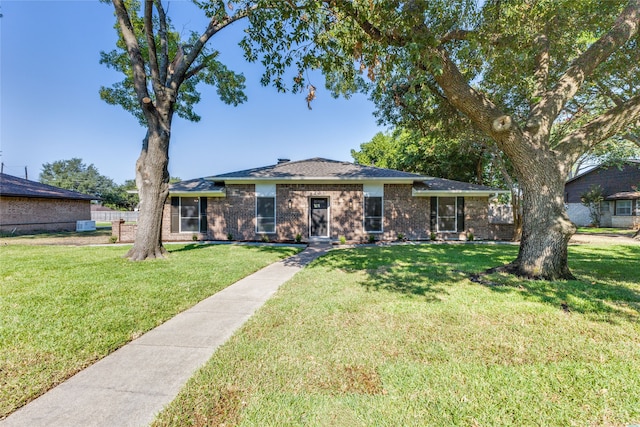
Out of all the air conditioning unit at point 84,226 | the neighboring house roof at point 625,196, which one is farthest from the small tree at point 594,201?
the air conditioning unit at point 84,226

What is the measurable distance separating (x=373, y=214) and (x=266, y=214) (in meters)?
5.30

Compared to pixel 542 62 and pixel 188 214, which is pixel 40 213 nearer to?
pixel 188 214

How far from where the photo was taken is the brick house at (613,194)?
74.7 ft

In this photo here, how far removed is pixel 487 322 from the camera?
3.70 m

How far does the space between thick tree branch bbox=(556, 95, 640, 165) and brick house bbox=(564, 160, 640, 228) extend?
20349 mm

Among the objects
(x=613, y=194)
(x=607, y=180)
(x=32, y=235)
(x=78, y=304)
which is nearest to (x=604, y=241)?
(x=613, y=194)

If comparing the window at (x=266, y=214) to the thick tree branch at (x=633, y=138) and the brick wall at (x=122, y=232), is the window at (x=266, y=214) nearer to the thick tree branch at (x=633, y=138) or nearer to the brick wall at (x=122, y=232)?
the brick wall at (x=122, y=232)

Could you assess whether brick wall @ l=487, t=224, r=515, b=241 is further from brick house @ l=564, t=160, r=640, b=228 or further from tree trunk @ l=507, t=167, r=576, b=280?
brick house @ l=564, t=160, r=640, b=228

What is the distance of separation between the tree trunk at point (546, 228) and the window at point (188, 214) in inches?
525

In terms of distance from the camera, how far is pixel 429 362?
8.89 ft

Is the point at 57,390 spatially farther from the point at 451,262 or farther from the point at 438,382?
the point at 451,262

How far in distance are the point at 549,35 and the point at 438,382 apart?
29.6 ft

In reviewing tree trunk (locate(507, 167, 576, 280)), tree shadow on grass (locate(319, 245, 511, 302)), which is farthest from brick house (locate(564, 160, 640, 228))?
tree trunk (locate(507, 167, 576, 280))

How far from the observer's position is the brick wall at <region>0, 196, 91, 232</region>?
1742cm
